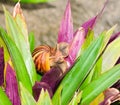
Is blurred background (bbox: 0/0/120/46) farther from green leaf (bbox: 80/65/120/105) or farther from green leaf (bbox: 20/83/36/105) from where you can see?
green leaf (bbox: 20/83/36/105)

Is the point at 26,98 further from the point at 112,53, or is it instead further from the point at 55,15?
the point at 55,15

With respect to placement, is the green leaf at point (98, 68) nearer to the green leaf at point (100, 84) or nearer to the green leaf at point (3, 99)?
the green leaf at point (100, 84)

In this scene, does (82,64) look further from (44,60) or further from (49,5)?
(49,5)

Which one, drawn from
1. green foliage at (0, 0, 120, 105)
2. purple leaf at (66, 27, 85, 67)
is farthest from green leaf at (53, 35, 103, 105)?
purple leaf at (66, 27, 85, 67)

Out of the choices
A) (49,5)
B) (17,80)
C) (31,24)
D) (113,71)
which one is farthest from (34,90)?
(49,5)

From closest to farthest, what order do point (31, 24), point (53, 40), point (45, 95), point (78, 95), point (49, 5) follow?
point (45, 95)
point (78, 95)
point (53, 40)
point (31, 24)
point (49, 5)

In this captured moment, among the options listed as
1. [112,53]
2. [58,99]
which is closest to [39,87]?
[58,99]

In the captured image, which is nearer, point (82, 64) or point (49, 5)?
point (82, 64)
